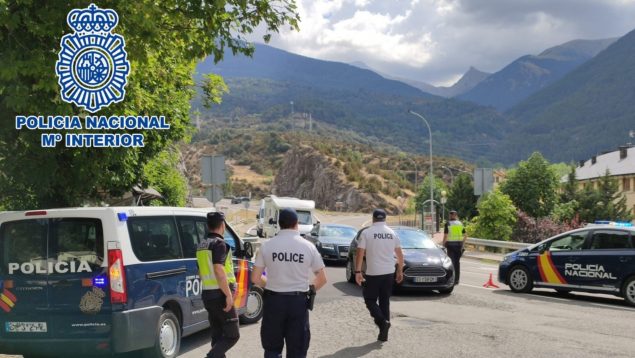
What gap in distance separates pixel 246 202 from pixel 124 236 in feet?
151

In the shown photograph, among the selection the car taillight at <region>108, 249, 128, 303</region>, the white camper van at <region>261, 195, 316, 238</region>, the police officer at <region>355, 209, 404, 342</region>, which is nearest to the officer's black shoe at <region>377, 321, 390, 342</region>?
the police officer at <region>355, 209, 404, 342</region>

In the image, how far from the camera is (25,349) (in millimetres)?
7074

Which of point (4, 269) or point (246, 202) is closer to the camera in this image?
point (4, 269)

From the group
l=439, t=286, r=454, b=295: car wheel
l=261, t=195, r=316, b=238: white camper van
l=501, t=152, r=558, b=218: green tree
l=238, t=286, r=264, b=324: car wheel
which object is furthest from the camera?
l=501, t=152, r=558, b=218: green tree

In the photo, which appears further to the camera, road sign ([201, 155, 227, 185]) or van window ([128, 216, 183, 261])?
road sign ([201, 155, 227, 185])

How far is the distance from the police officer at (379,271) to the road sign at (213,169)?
44.1ft

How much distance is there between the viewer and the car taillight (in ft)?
22.5

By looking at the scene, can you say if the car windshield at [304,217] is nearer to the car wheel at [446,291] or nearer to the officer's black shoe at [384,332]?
the car wheel at [446,291]

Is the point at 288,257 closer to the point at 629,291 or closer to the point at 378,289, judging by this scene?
the point at 378,289

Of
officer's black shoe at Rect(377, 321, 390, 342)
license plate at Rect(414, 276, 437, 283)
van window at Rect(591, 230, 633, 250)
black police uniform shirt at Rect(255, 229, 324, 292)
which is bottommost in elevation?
officer's black shoe at Rect(377, 321, 390, 342)

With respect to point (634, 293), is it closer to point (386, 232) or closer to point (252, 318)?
point (386, 232)

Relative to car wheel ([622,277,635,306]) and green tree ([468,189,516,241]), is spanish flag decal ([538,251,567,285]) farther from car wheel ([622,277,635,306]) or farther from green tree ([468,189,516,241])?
green tree ([468,189,516,241])

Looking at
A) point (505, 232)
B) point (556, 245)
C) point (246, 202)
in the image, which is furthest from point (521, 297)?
point (246, 202)

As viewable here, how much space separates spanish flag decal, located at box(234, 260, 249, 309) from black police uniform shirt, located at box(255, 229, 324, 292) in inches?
127
